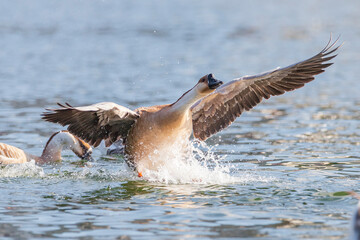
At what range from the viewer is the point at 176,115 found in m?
9.52

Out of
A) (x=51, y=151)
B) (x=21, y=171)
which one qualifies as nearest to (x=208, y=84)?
(x=21, y=171)

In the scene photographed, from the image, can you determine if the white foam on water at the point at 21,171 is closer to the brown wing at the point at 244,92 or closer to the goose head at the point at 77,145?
the goose head at the point at 77,145

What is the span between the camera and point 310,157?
11.4 m

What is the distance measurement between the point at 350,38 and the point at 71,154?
17911 mm

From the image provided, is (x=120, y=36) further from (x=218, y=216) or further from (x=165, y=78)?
(x=218, y=216)

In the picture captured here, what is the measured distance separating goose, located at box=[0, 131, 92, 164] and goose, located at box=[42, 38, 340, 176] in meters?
2.39

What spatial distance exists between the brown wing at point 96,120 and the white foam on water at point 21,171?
1.19m

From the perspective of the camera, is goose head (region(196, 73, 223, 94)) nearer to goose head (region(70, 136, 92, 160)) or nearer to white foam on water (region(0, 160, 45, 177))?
white foam on water (region(0, 160, 45, 177))

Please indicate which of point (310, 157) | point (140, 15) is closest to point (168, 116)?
point (310, 157)

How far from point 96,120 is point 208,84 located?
5.41ft

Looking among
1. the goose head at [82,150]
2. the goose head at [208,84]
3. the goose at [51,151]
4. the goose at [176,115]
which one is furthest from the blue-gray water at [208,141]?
the goose head at [208,84]

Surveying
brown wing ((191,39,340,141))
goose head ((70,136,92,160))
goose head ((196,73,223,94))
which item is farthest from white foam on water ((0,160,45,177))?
goose head ((196,73,223,94))

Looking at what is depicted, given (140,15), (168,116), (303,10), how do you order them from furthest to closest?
1. (303,10)
2. (140,15)
3. (168,116)

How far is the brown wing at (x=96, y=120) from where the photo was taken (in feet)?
28.7
